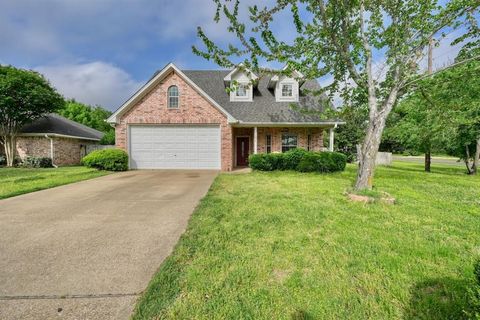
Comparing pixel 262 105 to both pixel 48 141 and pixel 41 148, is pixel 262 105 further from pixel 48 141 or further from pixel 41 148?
pixel 41 148

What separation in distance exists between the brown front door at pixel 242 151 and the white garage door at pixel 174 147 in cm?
308

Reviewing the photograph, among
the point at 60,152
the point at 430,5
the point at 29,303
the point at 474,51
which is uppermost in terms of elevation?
the point at 430,5

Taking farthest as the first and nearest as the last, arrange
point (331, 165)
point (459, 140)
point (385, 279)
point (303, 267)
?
point (459, 140) → point (331, 165) → point (303, 267) → point (385, 279)

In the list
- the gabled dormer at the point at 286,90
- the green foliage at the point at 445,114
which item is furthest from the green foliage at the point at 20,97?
the green foliage at the point at 445,114

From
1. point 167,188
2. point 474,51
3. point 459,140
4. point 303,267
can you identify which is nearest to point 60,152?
point 167,188

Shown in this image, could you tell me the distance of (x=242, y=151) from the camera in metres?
16.3

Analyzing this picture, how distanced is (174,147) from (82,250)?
10396 mm

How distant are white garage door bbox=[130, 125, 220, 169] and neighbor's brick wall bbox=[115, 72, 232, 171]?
0.42 metres

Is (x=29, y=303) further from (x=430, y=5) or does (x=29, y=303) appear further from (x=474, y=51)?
(x=474, y=51)

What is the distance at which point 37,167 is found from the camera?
16031 mm

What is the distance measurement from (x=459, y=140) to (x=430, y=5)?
443 inches

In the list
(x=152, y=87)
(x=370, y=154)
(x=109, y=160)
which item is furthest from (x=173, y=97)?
(x=370, y=154)

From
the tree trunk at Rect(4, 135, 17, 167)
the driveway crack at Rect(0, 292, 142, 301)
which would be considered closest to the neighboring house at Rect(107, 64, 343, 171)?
the tree trunk at Rect(4, 135, 17, 167)

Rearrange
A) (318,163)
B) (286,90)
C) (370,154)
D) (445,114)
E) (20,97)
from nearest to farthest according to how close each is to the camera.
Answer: (370,154) < (445,114) < (318,163) < (286,90) < (20,97)
